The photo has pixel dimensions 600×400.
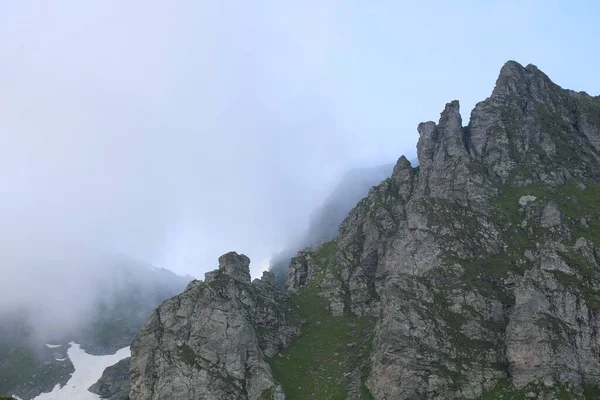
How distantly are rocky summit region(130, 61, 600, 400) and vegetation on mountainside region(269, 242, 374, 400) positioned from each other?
0.52 m

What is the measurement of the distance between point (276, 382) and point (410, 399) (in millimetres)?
33073

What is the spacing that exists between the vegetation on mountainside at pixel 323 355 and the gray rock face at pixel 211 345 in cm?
488

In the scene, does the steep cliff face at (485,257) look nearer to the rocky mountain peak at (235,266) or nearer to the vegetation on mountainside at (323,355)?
the vegetation on mountainside at (323,355)

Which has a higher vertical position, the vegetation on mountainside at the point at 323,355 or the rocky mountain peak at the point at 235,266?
the rocky mountain peak at the point at 235,266

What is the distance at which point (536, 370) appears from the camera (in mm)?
104875

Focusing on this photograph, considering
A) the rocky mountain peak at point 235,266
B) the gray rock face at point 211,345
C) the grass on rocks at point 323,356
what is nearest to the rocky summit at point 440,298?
the gray rock face at point 211,345

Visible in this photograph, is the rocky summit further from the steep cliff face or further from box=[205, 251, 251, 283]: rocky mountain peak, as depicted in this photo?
box=[205, 251, 251, 283]: rocky mountain peak

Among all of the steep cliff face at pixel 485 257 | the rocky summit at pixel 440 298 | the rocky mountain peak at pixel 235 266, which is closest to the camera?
the steep cliff face at pixel 485 257

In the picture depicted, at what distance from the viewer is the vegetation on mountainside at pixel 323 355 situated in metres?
124

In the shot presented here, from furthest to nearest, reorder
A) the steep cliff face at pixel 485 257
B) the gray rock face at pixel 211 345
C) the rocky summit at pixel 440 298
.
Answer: the gray rock face at pixel 211 345, the rocky summit at pixel 440 298, the steep cliff face at pixel 485 257

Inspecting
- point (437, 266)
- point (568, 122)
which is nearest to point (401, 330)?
point (437, 266)

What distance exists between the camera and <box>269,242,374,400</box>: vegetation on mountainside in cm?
12406

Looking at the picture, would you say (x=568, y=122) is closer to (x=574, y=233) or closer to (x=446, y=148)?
(x=446, y=148)

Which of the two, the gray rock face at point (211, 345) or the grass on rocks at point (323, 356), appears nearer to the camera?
the gray rock face at point (211, 345)
